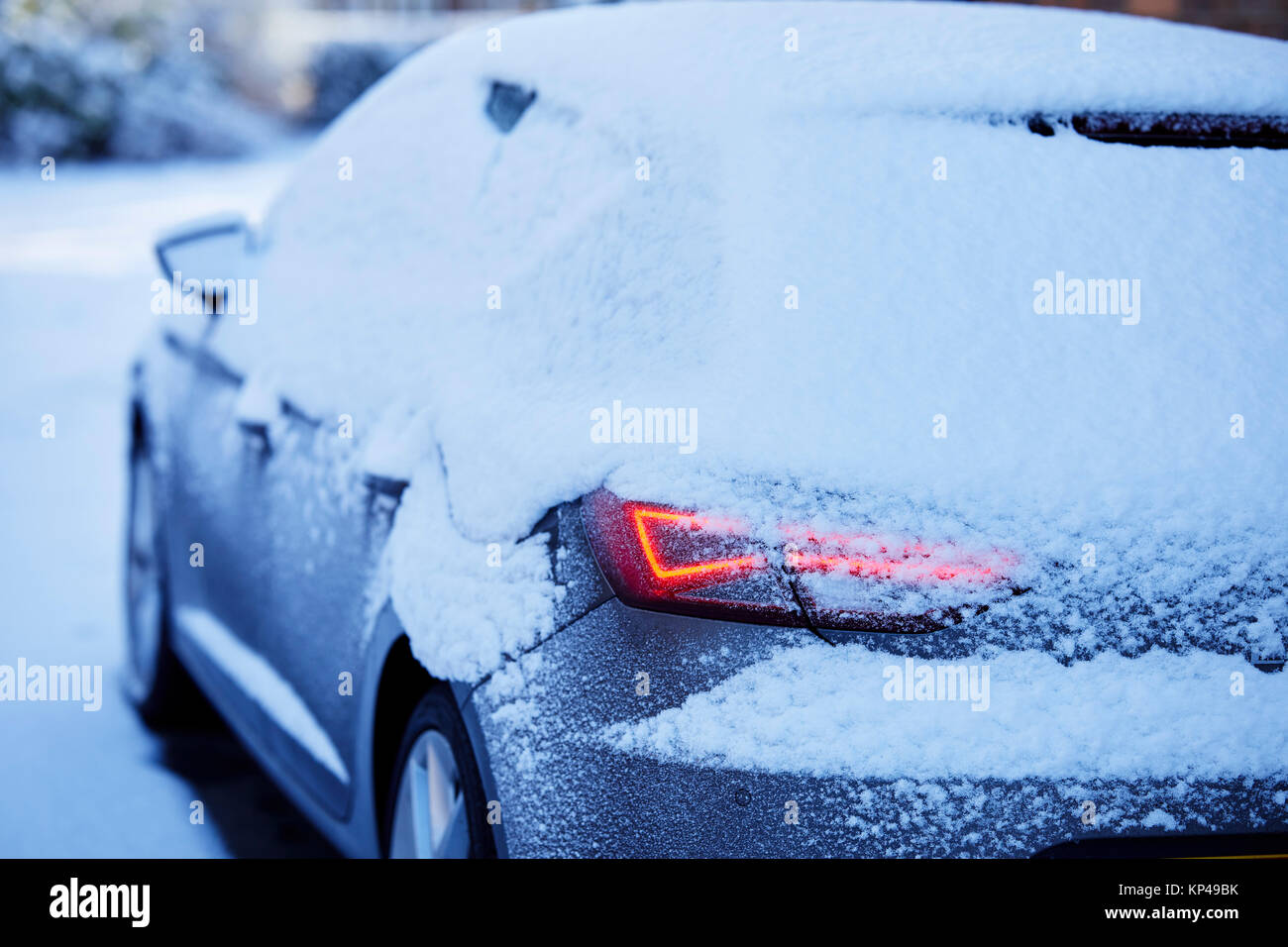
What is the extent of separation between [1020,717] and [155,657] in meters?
3.02

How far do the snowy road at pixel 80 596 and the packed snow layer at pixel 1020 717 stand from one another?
2.10 metres

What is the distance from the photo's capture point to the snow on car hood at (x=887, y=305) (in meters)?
1.79

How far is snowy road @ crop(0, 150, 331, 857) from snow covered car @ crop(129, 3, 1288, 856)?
3.41 ft

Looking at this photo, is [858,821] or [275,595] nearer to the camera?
[858,821]

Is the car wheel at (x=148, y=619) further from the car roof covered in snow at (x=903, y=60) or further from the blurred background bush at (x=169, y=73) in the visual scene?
the blurred background bush at (x=169, y=73)

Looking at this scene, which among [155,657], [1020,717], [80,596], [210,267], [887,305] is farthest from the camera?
[80,596]

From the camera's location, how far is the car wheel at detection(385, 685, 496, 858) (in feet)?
7.12

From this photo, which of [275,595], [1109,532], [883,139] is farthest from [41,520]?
[1109,532]

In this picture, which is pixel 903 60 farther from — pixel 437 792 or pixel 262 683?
pixel 262 683

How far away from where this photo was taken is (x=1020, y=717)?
175cm

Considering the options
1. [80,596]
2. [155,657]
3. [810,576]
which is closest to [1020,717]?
[810,576]

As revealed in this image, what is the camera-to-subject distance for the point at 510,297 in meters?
2.39
